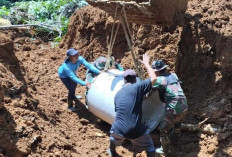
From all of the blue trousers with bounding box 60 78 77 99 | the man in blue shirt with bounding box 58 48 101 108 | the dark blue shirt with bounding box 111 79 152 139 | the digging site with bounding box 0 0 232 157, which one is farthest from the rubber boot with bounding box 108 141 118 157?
the blue trousers with bounding box 60 78 77 99

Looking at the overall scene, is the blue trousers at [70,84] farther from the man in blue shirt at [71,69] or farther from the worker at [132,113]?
the worker at [132,113]

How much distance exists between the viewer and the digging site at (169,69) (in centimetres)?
521

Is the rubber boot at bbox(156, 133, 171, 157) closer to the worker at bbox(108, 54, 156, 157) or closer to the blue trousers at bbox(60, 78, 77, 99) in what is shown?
the worker at bbox(108, 54, 156, 157)

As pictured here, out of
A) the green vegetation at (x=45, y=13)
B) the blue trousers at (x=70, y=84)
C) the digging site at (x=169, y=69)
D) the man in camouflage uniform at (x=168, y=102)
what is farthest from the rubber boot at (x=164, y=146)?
the green vegetation at (x=45, y=13)

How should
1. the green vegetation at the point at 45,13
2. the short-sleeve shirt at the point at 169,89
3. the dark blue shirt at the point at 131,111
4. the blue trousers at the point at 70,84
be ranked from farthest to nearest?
the green vegetation at the point at 45,13 < the blue trousers at the point at 70,84 < the short-sleeve shirt at the point at 169,89 < the dark blue shirt at the point at 131,111

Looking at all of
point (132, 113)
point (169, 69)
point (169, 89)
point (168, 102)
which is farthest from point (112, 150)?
point (169, 69)

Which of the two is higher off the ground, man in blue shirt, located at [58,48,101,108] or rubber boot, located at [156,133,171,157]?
man in blue shirt, located at [58,48,101,108]

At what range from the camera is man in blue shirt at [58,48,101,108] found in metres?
6.64

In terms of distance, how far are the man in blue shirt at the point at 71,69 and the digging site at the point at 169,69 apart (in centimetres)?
38

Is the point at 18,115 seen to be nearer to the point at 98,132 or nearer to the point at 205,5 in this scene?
the point at 98,132

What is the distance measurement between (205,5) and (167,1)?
109cm

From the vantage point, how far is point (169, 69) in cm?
658

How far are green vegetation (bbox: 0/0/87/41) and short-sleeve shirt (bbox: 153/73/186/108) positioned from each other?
5.45 meters

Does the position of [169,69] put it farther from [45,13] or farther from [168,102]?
[45,13]
